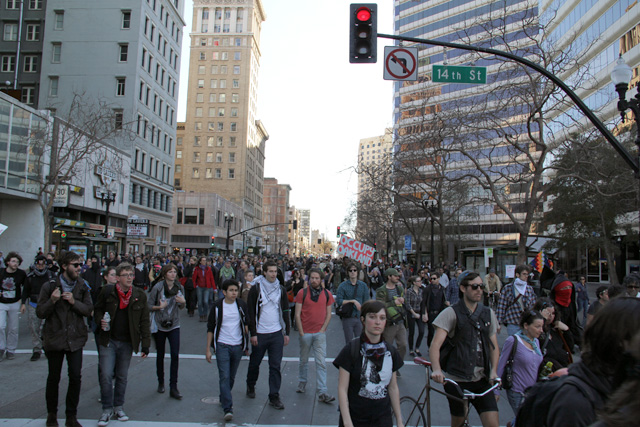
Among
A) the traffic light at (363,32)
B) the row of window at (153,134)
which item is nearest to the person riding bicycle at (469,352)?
the traffic light at (363,32)

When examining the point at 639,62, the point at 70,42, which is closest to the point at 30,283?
the point at 639,62

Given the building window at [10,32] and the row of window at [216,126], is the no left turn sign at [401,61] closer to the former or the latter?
the building window at [10,32]

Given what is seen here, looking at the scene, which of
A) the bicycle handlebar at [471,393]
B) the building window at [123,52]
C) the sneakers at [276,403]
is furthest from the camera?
the building window at [123,52]

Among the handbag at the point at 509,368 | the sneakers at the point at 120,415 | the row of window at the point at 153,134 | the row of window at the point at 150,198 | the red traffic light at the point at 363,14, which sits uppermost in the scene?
the row of window at the point at 153,134

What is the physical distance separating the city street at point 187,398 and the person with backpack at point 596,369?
436 centimetres

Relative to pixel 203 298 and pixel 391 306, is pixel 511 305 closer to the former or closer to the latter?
pixel 391 306

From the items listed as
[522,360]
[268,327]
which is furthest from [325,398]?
[522,360]

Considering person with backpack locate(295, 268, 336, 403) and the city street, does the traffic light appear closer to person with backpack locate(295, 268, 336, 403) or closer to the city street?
person with backpack locate(295, 268, 336, 403)

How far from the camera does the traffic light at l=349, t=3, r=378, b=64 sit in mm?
8477

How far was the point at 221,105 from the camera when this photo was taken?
311 ft

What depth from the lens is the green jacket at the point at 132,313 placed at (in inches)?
233

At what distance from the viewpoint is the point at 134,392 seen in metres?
6.98

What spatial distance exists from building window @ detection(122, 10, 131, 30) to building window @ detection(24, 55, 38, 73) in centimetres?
968

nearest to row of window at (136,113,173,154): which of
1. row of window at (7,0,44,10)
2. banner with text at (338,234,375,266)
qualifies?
row of window at (7,0,44,10)
